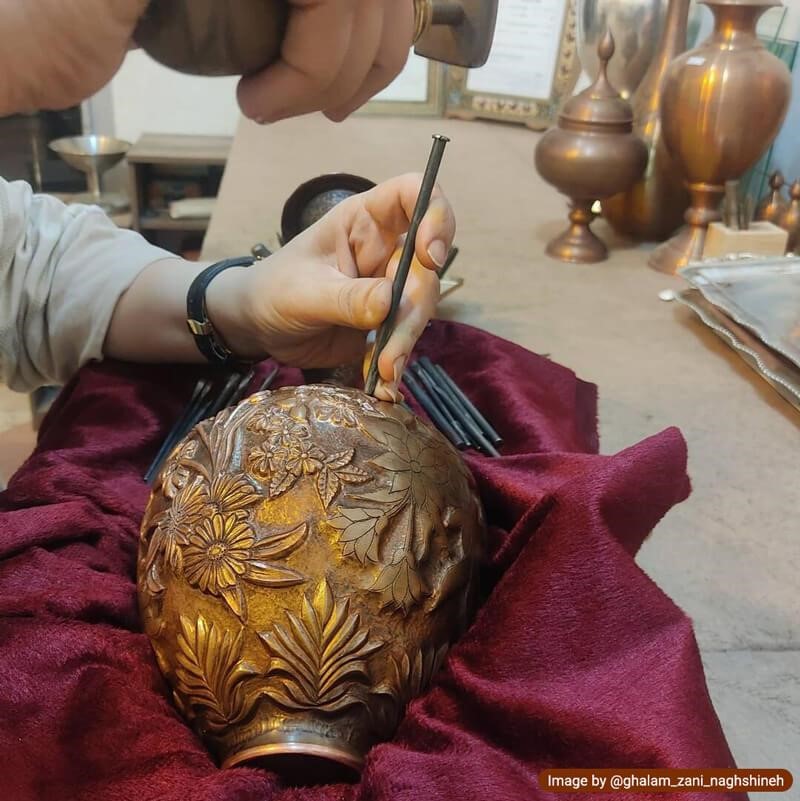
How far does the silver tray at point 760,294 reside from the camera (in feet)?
3.13

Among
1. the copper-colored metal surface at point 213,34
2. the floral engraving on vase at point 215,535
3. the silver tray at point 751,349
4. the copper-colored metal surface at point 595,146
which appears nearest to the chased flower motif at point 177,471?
the floral engraving on vase at point 215,535

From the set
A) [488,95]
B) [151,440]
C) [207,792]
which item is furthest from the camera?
[488,95]

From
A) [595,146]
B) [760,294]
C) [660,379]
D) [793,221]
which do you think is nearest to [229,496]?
[660,379]

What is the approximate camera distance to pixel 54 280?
83cm

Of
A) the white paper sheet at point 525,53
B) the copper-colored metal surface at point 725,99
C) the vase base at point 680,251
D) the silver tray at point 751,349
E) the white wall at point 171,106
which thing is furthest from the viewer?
the white wall at point 171,106

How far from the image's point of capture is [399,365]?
1.92 feet

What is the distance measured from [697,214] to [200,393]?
82cm

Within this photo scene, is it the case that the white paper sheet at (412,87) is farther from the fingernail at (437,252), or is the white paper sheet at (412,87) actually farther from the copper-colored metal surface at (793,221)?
the fingernail at (437,252)

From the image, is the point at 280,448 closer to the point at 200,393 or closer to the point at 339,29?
the point at 339,29

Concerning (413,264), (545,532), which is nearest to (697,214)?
(413,264)

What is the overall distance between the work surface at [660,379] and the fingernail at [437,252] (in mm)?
296

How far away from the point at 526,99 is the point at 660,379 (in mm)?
1351

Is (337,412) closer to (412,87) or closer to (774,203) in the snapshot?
(774,203)

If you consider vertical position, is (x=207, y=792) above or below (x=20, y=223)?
below
